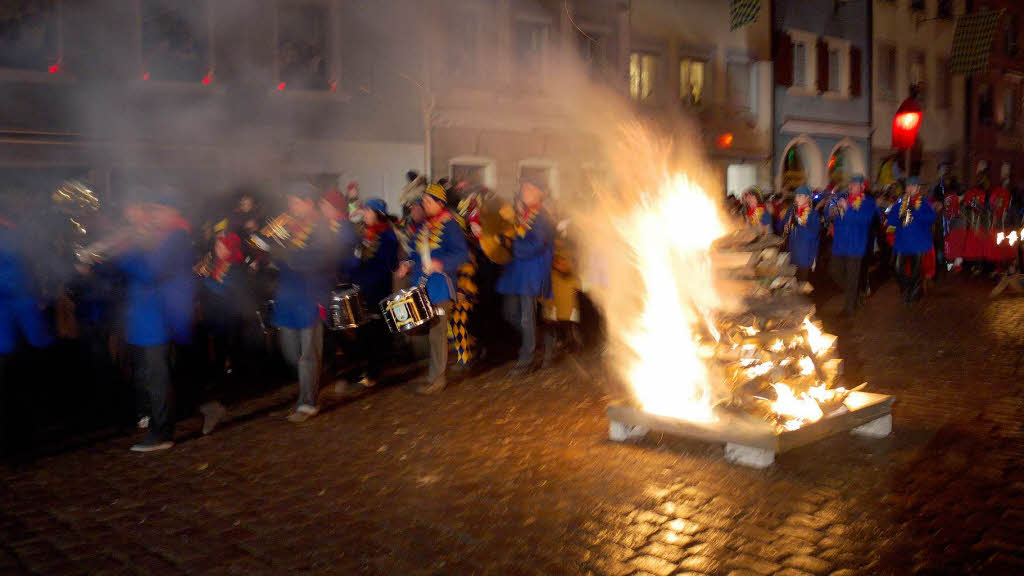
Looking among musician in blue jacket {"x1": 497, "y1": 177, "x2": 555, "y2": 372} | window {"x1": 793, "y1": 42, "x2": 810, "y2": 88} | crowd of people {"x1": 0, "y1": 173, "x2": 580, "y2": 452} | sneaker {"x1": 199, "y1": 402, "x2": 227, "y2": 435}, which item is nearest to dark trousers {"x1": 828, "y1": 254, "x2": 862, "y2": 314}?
crowd of people {"x1": 0, "y1": 173, "x2": 580, "y2": 452}

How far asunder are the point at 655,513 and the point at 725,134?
1828cm

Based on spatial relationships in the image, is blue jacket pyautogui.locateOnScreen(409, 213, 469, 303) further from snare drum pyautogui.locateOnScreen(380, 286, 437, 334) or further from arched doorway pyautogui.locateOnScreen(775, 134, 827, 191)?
arched doorway pyautogui.locateOnScreen(775, 134, 827, 191)

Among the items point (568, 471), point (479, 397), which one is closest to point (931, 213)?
point (479, 397)

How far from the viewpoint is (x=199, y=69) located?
7.96 m

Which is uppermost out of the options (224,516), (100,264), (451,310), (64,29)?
(64,29)

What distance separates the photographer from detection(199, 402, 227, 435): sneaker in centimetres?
611

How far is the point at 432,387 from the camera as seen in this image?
7145 millimetres

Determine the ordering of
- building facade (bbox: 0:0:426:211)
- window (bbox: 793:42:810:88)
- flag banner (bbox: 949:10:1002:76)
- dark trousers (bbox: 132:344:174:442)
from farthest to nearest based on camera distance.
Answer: window (bbox: 793:42:810:88)
flag banner (bbox: 949:10:1002:76)
building facade (bbox: 0:0:426:211)
dark trousers (bbox: 132:344:174:442)

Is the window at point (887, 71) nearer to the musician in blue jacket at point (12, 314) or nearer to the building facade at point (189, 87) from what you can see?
the building facade at point (189, 87)

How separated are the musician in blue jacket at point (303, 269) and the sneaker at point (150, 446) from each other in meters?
0.89

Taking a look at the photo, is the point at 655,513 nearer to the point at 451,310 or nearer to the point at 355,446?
the point at 355,446

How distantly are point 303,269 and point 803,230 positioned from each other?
25.2 ft

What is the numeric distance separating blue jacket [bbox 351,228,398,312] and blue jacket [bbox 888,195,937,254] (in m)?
7.36

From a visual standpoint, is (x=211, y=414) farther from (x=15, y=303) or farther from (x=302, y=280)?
(x=15, y=303)
